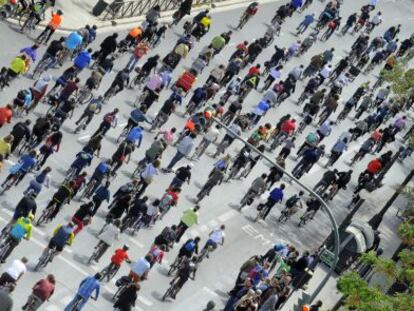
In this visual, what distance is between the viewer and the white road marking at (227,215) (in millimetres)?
47781

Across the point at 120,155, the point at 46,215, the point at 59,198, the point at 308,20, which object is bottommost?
the point at 46,215

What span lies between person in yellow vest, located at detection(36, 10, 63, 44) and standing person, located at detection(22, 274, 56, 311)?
59.5ft

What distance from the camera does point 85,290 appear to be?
120 ft

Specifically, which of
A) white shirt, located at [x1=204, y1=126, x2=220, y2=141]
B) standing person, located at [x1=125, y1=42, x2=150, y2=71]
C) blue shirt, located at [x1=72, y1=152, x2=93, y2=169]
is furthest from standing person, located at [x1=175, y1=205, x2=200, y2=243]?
standing person, located at [x1=125, y1=42, x2=150, y2=71]

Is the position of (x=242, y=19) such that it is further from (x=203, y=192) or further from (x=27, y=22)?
(x=203, y=192)

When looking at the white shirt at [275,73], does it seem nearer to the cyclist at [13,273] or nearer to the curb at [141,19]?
the curb at [141,19]

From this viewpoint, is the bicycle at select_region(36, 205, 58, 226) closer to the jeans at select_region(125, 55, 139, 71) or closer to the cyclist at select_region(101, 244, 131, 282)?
the cyclist at select_region(101, 244, 131, 282)

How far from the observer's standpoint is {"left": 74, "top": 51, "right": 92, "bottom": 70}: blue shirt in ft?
165

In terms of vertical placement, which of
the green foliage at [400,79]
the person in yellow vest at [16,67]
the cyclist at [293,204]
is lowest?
the person in yellow vest at [16,67]

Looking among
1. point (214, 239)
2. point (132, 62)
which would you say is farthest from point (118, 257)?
point (132, 62)

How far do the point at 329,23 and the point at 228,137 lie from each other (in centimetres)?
1975

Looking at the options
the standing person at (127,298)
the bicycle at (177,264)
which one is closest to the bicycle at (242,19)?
the bicycle at (177,264)

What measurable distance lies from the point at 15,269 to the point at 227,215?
1360 cm

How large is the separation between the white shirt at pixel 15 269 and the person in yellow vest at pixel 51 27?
713 inches
